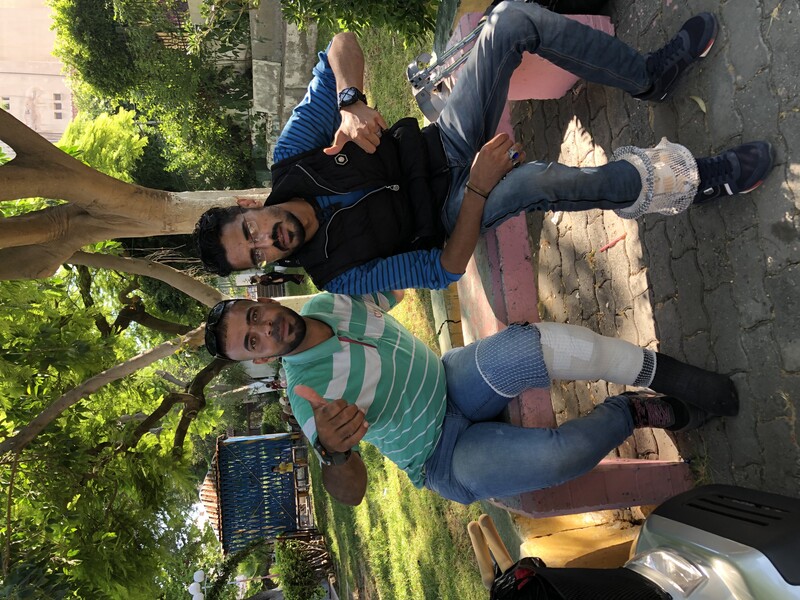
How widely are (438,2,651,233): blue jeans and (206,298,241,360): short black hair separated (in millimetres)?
1079

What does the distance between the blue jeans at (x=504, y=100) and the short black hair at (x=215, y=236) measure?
0.98 m

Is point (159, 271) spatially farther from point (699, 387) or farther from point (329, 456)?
point (699, 387)

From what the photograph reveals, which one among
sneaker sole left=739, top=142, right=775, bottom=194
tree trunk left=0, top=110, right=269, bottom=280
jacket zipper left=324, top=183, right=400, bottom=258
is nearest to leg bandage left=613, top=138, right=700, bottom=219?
sneaker sole left=739, top=142, right=775, bottom=194

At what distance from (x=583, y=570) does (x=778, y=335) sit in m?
1.33

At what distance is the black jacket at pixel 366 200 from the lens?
2.55 metres

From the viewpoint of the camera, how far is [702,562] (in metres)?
1.58

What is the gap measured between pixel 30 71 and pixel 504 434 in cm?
3864

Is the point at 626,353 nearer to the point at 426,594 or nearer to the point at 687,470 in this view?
the point at 687,470

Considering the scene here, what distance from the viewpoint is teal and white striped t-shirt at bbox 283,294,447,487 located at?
7.98ft

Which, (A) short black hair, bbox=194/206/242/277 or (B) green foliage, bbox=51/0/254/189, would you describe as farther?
(B) green foliage, bbox=51/0/254/189

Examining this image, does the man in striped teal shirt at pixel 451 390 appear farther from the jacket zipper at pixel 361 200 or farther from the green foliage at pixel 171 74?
the green foliage at pixel 171 74

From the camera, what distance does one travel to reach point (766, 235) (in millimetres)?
2365

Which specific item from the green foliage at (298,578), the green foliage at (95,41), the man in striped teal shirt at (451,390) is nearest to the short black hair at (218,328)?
the man in striped teal shirt at (451,390)

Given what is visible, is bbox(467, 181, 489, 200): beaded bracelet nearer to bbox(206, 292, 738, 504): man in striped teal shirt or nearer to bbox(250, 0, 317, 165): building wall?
bbox(206, 292, 738, 504): man in striped teal shirt
